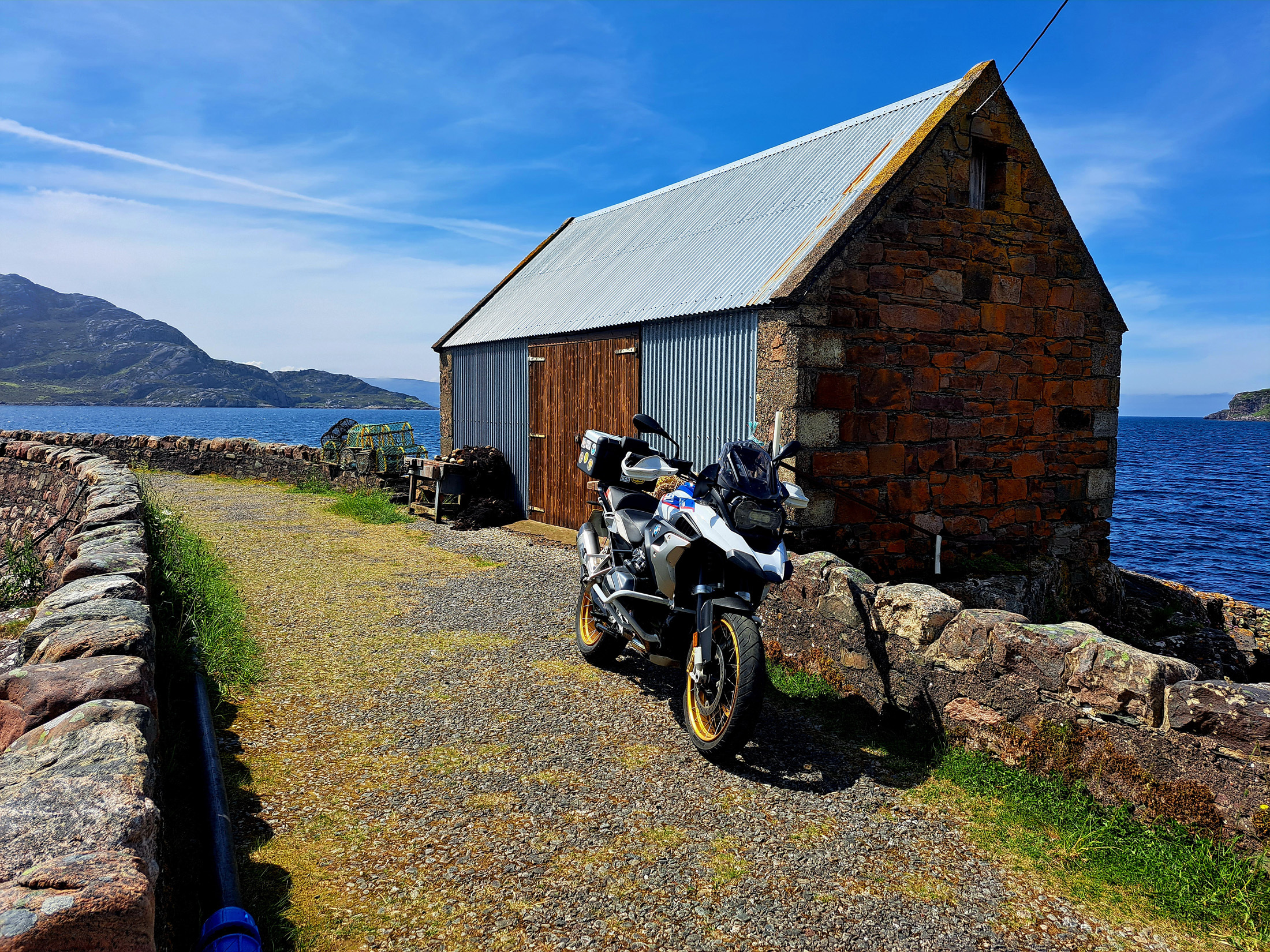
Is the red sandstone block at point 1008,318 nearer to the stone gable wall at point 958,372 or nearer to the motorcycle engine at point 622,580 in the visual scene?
the stone gable wall at point 958,372

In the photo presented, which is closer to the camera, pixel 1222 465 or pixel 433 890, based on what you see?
pixel 433 890

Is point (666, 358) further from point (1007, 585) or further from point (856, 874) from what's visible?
point (856, 874)

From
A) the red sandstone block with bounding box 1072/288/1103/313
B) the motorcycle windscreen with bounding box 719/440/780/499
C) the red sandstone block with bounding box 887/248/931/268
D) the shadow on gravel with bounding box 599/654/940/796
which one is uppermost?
the red sandstone block with bounding box 887/248/931/268

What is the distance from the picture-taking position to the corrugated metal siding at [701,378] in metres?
9.02

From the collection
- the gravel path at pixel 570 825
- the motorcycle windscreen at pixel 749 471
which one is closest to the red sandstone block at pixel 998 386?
the gravel path at pixel 570 825

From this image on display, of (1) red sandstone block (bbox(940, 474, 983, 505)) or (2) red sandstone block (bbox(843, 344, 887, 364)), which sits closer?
(2) red sandstone block (bbox(843, 344, 887, 364))

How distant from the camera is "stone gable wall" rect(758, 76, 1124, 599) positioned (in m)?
8.44

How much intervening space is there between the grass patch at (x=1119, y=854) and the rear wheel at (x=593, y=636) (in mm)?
2628

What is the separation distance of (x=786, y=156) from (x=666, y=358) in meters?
3.66

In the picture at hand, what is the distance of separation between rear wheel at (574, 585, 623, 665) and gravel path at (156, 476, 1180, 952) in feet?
0.46

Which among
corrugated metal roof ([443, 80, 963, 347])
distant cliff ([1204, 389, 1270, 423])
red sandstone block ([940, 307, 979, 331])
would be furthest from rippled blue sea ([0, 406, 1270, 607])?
distant cliff ([1204, 389, 1270, 423])

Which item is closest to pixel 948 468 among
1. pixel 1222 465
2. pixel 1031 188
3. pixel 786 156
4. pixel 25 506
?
pixel 1031 188

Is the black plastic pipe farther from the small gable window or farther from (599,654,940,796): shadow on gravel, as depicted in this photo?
the small gable window

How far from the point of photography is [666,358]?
34.2 feet
